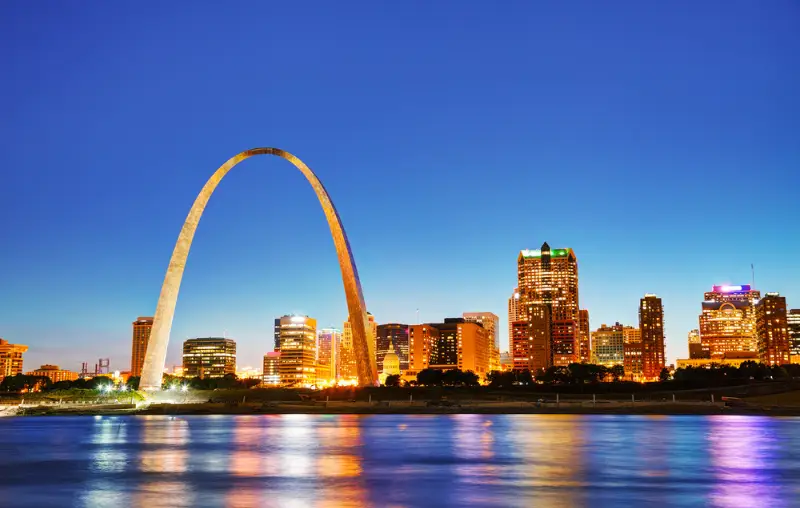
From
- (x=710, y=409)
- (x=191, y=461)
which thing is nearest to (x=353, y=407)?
(x=710, y=409)

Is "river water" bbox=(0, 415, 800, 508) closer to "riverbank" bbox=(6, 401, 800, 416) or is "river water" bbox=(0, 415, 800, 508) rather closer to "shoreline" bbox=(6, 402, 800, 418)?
"shoreline" bbox=(6, 402, 800, 418)

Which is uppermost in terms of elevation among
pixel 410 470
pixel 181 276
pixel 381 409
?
pixel 181 276

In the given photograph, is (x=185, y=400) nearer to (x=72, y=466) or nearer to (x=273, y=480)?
(x=72, y=466)

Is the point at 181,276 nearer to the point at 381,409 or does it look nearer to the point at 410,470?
the point at 381,409

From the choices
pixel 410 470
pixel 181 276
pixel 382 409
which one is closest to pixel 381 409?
pixel 382 409

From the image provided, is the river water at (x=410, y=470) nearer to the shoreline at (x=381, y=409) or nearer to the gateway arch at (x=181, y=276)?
the gateway arch at (x=181, y=276)

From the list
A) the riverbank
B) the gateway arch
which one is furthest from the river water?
the riverbank
